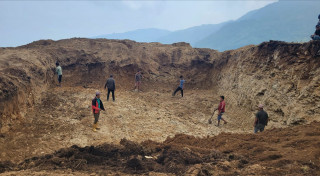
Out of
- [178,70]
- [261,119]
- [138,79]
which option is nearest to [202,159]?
[261,119]

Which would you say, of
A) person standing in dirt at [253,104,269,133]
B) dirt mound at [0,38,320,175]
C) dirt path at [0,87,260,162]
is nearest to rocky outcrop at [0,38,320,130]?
dirt mound at [0,38,320,175]

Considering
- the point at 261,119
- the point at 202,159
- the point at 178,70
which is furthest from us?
the point at 178,70

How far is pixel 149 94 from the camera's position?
50.1 feet

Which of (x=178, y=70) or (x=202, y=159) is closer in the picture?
(x=202, y=159)

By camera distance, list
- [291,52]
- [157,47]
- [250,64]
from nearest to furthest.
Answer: [291,52], [250,64], [157,47]

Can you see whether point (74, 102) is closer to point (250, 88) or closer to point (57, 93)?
point (57, 93)

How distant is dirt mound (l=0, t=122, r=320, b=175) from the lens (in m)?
4.09

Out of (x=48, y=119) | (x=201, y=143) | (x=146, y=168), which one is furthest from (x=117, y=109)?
(x=146, y=168)

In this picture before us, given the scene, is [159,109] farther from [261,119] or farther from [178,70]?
[178,70]

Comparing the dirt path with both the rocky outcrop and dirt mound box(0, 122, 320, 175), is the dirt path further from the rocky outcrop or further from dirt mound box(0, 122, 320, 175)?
dirt mound box(0, 122, 320, 175)

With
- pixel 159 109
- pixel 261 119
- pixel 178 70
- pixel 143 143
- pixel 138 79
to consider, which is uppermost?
pixel 178 70

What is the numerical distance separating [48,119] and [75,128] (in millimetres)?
1343

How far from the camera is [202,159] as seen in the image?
15.7 ft

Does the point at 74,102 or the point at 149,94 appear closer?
the point at 74,102
